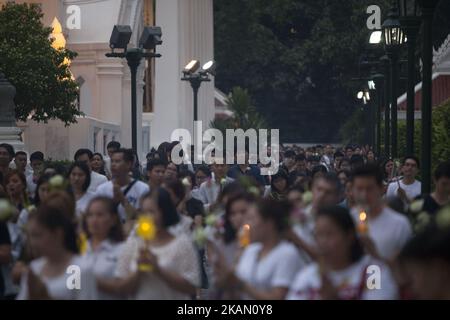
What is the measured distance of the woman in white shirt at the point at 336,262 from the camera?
783 centimetres

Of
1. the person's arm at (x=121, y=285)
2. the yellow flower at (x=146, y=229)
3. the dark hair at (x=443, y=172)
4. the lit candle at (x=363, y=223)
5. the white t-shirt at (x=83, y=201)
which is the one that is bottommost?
the person's arm at (x=121, y=285)

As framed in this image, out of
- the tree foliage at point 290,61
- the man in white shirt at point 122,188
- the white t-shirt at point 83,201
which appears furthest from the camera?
the tree foliage at point 290,61

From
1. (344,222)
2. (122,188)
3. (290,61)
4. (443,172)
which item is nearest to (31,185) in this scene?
(122,188)

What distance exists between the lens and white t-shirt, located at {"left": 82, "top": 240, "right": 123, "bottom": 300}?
894cm

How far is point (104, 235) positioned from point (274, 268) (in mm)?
1423

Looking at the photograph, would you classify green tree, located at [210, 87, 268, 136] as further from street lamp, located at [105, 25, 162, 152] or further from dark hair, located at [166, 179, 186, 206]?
dark hair, located at [166, 179, 186, 206]

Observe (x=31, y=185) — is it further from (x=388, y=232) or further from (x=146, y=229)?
(x=146, y=229)

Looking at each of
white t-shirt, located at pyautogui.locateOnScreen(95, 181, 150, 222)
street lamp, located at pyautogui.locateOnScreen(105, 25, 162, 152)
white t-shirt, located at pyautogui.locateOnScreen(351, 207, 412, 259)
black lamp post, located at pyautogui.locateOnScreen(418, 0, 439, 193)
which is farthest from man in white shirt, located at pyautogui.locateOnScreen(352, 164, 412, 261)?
street lamp, located at pyautogui.locateOnScreen(105, 25, 162, 152)

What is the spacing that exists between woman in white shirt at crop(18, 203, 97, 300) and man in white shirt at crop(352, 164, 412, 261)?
1836 millimetres

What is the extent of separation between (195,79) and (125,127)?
9126mm

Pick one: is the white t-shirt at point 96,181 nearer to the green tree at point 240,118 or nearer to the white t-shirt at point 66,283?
Answer: the white t-shirt at point 66,283

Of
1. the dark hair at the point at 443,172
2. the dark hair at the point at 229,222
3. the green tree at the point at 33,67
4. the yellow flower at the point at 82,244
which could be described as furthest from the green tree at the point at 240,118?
the yellow flower at the point at 82,244

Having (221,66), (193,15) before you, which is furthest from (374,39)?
(221,66)

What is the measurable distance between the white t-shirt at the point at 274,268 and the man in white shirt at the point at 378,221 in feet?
2.25
